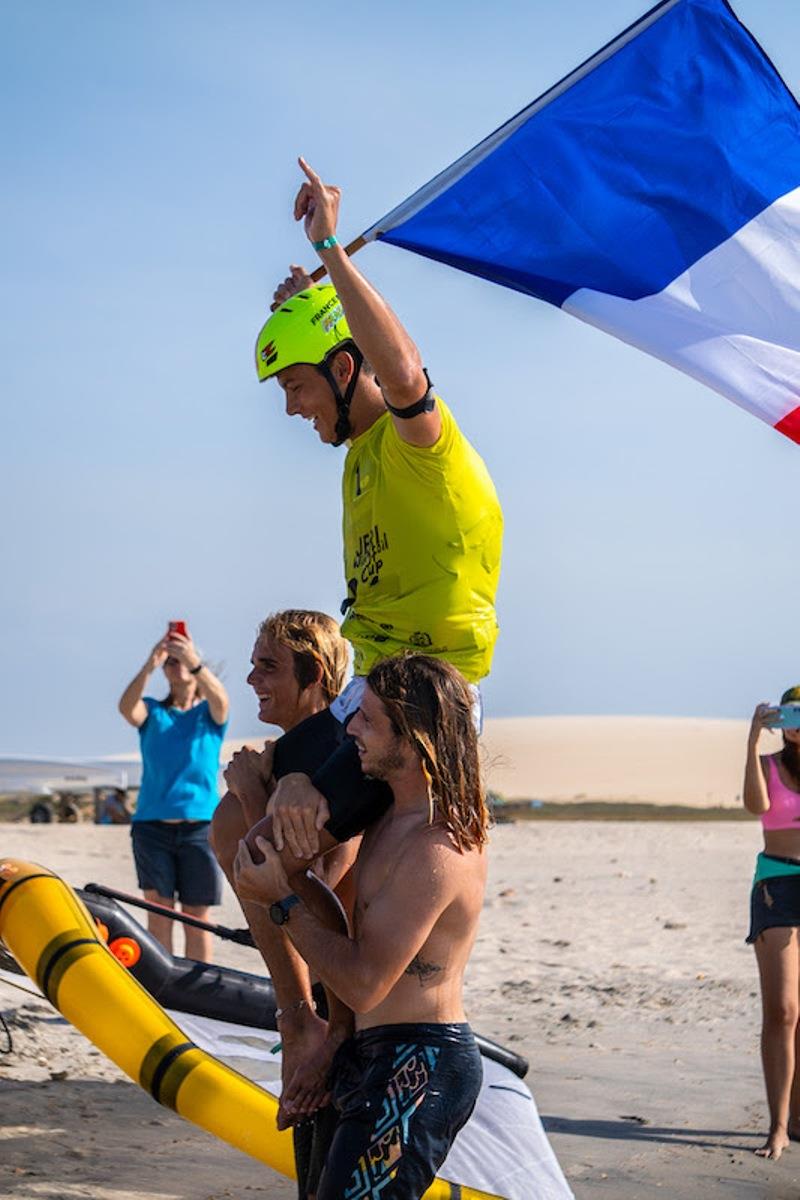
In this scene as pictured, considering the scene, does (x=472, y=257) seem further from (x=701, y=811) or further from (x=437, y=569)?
(x=701, y=811)

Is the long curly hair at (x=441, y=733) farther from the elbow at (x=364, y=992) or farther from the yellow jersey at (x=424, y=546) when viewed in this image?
the elbow at (x=364, y=992)

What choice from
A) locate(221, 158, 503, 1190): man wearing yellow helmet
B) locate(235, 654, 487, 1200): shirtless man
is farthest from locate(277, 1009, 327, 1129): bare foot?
locate(235, 654, 487, 1200): shirtless man

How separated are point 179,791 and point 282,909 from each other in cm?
616

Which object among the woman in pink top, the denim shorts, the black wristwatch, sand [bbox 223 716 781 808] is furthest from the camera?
sand [bbox 223 716 781 808]

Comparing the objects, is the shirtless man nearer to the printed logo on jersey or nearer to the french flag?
the printed logo on jersey

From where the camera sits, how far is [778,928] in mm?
7844

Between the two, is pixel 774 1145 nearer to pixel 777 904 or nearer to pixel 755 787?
pixel 777 904

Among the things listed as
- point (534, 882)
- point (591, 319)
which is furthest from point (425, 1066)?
point (534, 882)

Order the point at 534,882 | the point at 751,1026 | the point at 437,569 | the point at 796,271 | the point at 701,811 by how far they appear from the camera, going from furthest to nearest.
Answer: the point at 701,811, the point at 534,882, the point at 751,1026, the point at 796,271, the point at 437,569

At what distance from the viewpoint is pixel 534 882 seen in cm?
1928

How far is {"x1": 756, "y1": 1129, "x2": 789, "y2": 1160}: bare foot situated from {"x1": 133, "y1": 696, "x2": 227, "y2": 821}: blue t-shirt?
4098 mm

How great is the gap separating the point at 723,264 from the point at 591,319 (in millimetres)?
620

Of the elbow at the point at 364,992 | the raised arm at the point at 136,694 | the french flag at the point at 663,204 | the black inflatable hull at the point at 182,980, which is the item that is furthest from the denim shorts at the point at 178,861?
the elbow at the point at 364,992

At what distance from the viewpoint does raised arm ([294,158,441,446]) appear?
14.3ft
